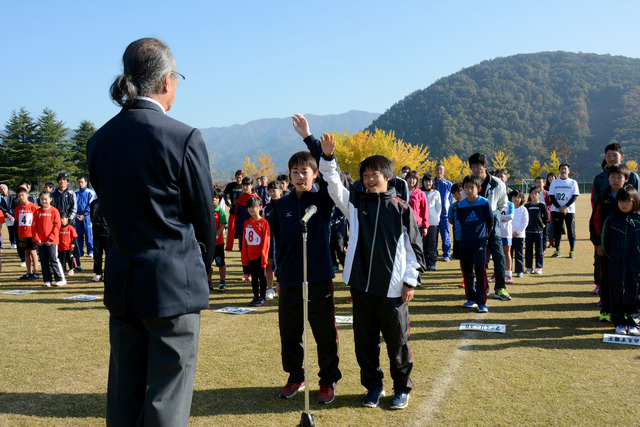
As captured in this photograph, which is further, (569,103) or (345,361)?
(569,103)

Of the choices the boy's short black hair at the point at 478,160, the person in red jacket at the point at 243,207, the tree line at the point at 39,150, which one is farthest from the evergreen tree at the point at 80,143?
the boy's short black hair at the point at 478,160

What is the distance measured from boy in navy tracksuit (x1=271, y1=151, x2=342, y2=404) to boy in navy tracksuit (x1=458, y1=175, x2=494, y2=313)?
11.4 ft

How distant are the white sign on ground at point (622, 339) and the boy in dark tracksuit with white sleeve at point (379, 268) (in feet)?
9.86

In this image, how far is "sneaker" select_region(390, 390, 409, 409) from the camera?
380 centimetres

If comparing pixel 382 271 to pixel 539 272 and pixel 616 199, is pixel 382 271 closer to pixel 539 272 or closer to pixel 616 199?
pixel 616 199

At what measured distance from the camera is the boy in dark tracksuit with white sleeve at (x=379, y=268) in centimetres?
385

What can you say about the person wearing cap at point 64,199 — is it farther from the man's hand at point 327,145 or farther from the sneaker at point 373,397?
the sneaker at point 373,397

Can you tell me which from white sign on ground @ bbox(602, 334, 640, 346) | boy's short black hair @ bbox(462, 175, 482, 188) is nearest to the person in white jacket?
boy's short black hair @ bbox(462, 175, 482, 188)

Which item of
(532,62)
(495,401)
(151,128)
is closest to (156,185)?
(151,128)

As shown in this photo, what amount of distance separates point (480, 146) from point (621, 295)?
12156cm

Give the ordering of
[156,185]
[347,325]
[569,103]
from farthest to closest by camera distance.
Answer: [569,103], [347,325], [156,185]

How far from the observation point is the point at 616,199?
5797 mm

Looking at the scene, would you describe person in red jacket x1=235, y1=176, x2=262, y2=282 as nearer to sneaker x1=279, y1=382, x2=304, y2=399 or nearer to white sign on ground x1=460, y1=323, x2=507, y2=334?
white sign on ground x1=460, y1=323, x2=507, y2=334

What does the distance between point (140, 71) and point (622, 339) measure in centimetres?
585
